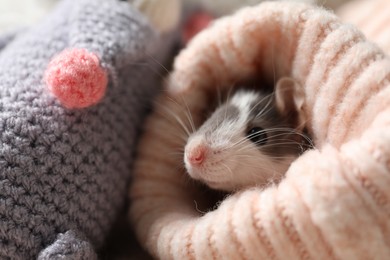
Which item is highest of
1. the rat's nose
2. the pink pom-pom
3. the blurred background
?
the pink pom-pom

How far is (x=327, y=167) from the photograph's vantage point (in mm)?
614

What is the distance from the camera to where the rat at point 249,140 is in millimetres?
822

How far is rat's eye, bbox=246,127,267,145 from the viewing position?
0.89 metres

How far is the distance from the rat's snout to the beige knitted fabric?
0.31 feet

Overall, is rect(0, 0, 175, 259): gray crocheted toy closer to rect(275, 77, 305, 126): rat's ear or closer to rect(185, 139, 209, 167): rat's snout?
rect(185, 139, 209, 167): rat's snout

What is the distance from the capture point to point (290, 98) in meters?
0.95

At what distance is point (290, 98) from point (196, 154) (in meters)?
0.26

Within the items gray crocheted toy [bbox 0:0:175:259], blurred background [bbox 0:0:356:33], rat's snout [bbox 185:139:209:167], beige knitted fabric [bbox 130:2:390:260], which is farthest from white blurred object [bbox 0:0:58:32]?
rat's snout [bbox 185:139:209:167]

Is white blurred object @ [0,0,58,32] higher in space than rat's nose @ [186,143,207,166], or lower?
higher

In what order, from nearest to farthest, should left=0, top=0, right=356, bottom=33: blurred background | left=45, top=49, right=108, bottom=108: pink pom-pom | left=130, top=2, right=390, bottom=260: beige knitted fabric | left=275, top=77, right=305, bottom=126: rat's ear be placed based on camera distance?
left=130, top=2, right=390, bottom=260: beige knitted fabric < left=45, top=49, right=108, bottom=108: pink pom-pom < left=275, top=77, right=305, bottom=126: rat's ear < left=0, top=0, right=356, bottom=33: blurred background

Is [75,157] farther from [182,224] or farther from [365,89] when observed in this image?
[365,89]

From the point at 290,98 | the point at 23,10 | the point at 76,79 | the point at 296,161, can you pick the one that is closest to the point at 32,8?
the point at 23,10

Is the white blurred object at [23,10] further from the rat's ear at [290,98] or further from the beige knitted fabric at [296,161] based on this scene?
the rat's ear at [290,98]

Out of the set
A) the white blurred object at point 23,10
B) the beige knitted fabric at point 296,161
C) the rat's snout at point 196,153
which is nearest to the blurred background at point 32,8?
the white blurred object at point 23,10
